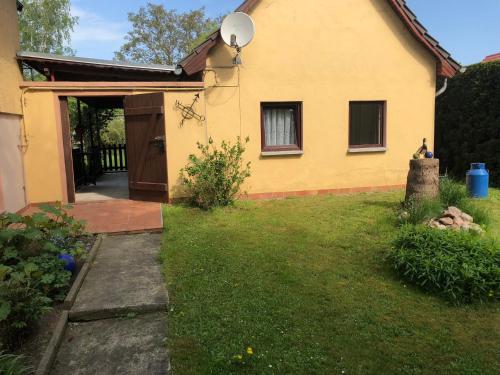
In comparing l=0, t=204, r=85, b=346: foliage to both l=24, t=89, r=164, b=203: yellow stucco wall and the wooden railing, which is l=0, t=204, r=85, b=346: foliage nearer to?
l=24, t=89, r=164, b=203: yellow stucco wall

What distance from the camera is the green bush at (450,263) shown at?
400 centimetres

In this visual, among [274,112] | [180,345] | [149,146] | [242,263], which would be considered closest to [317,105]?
[274,112]

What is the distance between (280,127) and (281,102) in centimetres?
60

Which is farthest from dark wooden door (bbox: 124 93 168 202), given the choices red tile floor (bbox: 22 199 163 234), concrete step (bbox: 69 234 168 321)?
concrete step (bbox: 69 234 168 321)

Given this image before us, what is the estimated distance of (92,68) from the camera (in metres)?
8.81

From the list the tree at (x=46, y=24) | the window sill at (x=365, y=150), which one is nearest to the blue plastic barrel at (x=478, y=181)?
the window sill at (x=365, y=150)

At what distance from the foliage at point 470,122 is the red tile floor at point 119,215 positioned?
8990mm

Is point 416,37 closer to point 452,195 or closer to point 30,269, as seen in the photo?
point 452,195

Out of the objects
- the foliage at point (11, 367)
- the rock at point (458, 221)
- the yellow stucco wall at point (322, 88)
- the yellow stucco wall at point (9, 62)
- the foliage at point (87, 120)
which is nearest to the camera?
the foliage at point (11, 367)

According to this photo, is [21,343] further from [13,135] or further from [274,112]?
[274,112]

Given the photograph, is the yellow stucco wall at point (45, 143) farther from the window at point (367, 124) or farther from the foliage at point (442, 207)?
the foliage at point (442, 207)

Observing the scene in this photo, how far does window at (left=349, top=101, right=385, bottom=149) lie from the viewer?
980 centimetres

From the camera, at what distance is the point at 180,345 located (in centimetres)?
324

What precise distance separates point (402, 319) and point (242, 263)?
1996 mm
